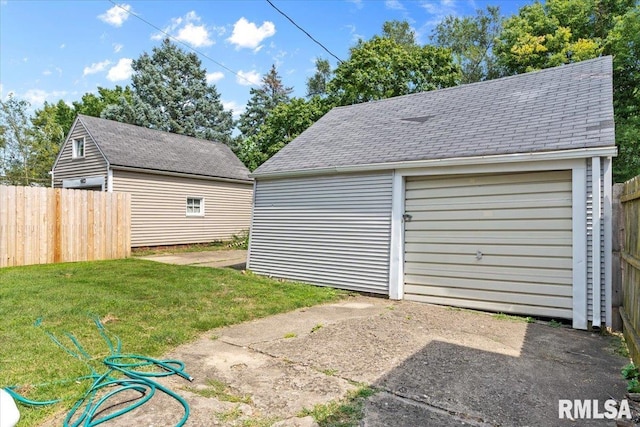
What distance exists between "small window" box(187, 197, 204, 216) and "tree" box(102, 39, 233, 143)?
2021cm

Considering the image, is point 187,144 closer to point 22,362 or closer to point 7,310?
point 7,310

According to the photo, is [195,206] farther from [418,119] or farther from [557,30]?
[557,30]

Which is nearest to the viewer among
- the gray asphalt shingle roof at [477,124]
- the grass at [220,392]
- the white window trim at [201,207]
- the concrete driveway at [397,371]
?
the concrete driveway at [397,371]

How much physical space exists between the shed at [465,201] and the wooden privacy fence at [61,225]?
5.30 m

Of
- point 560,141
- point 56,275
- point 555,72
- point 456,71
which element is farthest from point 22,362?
point 456,71

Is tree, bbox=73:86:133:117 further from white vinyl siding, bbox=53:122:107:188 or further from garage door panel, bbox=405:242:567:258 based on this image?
garage door panel, bbox=405:242:567:258

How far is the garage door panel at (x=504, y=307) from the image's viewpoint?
508cm

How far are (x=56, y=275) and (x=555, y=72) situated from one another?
37.0ft

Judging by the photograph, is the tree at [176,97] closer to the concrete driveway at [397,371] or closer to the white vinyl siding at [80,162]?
the white vinyl siding at [80,162]

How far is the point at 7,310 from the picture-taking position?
4953mm

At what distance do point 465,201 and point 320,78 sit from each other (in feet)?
106

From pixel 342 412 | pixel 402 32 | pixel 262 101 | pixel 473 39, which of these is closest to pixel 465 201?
pixel 342 412

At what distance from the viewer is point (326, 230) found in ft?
24.4

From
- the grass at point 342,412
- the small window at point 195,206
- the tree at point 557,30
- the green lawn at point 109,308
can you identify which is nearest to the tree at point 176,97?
the small window at point 195,206
